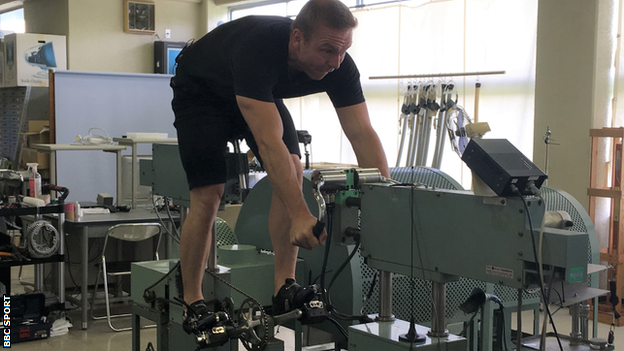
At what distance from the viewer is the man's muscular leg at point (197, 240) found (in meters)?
2.38

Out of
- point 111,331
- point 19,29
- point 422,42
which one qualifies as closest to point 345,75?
point 111,331

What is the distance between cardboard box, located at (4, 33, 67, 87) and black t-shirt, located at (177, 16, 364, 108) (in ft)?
19.0

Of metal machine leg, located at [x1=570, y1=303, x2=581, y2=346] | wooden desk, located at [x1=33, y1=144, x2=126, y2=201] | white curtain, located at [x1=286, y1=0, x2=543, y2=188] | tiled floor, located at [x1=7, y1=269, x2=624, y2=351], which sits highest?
white curtain, located at [x1=286, y1=0, x2=543, y2=188]

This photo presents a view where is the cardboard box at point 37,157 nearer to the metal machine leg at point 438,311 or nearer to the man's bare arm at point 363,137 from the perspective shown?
the man's bare arm at point 363,137

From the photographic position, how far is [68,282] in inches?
200

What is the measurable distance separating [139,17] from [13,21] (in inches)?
128

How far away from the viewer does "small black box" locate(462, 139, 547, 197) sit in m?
1.58

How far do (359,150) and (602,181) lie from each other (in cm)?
324

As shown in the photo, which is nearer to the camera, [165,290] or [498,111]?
[165,290]

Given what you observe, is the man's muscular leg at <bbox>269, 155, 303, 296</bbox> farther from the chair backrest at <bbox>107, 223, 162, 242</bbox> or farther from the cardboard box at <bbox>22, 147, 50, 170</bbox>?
the cardboard box at <bbox>22, 147, 50, 170</bbox>

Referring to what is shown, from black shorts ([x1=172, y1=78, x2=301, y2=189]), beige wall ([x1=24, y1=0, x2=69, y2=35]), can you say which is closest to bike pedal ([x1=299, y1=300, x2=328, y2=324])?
black shorts ([x1=172, y1=78, x2=301, y2=189])

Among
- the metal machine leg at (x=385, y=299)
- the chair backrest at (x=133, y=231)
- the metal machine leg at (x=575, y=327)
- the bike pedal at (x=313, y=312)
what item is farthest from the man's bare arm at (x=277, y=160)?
the chair backrest at (x=133, y=231)

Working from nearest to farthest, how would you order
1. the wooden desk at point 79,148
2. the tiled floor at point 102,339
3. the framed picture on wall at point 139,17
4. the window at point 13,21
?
1. the tiled floor at point 102,339
2. the wooden desk at point 79,148
3. the framed picture on wall at point 139,17
4. the window at point 13,21

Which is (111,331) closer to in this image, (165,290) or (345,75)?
(165,290)
